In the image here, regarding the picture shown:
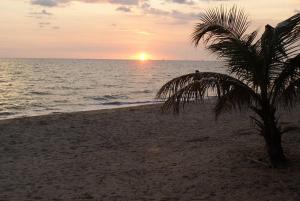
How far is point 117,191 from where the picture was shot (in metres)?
7.84

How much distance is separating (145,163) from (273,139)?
2956 mm

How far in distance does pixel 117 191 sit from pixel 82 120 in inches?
388

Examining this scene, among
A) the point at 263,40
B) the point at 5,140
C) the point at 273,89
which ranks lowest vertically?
the point at 5,140

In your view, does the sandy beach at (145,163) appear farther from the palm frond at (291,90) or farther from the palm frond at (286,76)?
the palm frond at (286,76)

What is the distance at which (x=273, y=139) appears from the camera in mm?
8320

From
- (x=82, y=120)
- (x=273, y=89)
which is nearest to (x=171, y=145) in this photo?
(x=273, y=89)

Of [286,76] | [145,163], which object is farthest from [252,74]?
[145,163]

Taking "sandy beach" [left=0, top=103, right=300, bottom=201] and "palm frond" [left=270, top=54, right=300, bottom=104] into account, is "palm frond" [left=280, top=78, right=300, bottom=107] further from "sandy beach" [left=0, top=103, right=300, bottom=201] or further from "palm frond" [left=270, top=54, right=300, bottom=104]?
"sandy beach" [left=0, top=103, right=300, bottom=201]

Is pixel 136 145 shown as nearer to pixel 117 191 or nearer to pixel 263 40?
pixel 117 191

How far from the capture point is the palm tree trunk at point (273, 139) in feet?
26.9

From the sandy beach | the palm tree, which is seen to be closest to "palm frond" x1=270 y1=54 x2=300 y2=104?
the palm tree

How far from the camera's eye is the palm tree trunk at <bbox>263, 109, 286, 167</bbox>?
8.20m

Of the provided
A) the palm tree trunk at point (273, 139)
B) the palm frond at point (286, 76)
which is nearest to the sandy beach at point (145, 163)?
the palm tree trunk at point (273, 139)

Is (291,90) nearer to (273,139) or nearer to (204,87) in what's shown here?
(273,139)
